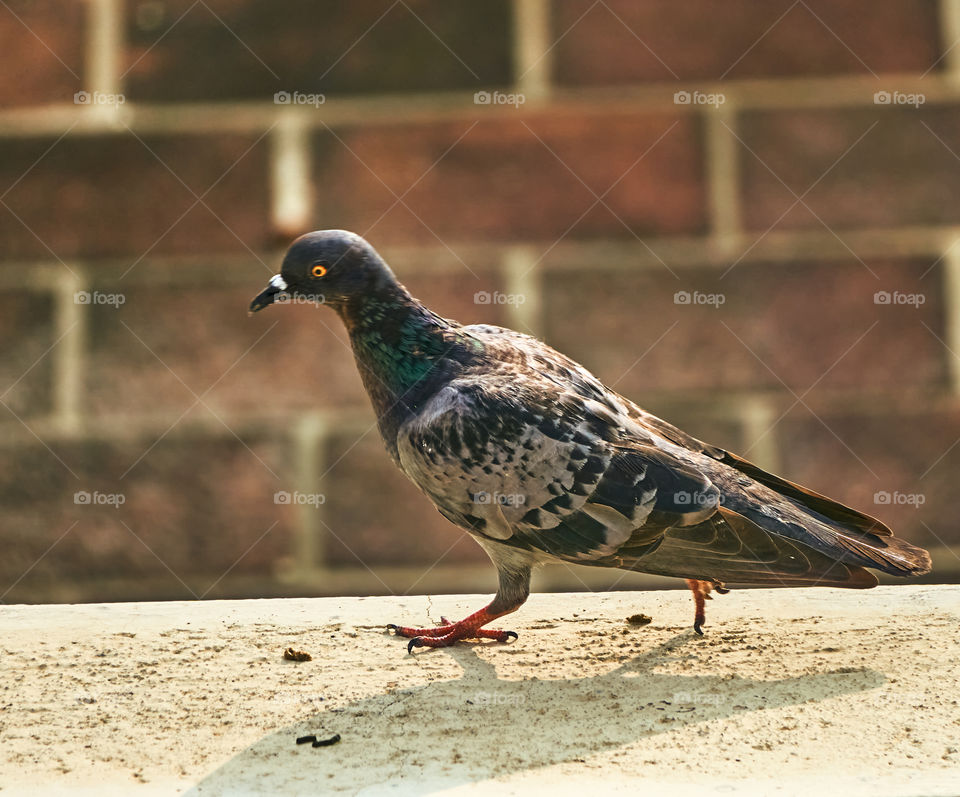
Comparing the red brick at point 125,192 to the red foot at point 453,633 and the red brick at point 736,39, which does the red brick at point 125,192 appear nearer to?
the red brick at point 736,39

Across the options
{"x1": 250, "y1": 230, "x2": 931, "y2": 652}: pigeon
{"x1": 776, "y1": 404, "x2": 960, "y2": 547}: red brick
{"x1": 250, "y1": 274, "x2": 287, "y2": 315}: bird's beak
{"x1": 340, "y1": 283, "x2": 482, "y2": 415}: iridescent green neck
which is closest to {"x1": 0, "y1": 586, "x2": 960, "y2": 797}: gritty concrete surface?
{"x1": 250, "y1": 230, "x2": 931, "y2": 652}: pigeon

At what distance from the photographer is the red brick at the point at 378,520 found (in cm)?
445

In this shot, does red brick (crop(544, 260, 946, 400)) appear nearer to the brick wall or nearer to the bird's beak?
the brick wall

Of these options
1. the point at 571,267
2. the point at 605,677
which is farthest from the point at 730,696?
the point at 571,267

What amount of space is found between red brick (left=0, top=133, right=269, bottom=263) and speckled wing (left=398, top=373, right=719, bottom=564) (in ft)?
6.45

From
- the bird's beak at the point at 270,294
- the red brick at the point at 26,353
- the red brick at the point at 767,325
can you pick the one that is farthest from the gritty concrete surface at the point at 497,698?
the red brick at the point at 26,353

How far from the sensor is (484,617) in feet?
9.85

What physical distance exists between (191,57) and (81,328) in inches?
50.4

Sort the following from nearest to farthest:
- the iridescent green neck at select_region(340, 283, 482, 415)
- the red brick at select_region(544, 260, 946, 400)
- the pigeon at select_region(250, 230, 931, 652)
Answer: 1. the pigeon at select_region(250, 230, 931, 652)
2. the iridescent green neck at select_region(340, 283, 482, 415)
3. the red brick at select_region(544, 260, 946, 400)

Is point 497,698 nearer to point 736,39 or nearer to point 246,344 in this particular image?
point 246,344

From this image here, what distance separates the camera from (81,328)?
447 cm

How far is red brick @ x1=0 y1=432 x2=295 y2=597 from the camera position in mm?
4449

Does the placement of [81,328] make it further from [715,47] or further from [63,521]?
[715,47]

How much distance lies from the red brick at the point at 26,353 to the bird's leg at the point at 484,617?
2.34 m
